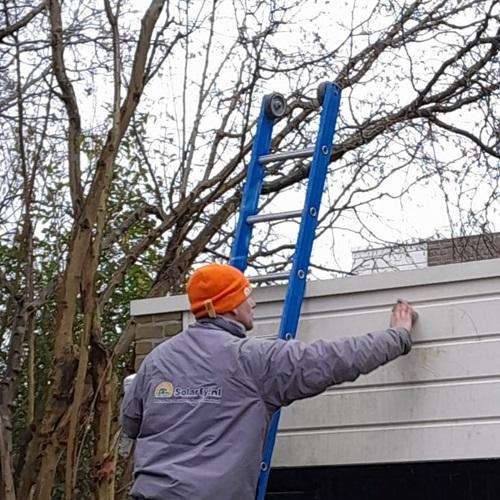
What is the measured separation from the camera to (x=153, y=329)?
16.8 ft

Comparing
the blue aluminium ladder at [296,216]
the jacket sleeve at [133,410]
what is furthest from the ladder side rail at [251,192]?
the jacket sleeve at [133,410]

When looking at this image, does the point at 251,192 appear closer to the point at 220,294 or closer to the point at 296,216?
the point at 296,216

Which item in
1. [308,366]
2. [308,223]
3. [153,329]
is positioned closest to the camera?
[308,366]

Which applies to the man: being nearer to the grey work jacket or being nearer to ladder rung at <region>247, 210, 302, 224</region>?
the grey work jacket

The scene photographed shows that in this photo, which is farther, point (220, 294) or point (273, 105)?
point (273, 105)

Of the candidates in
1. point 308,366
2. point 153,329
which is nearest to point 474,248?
point 153,329

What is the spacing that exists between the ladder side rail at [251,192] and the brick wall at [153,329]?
65 centimetres

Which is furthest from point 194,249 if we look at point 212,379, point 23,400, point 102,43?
point 212,379

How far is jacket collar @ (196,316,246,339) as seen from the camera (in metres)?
3.74

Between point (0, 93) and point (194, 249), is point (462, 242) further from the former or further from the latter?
point (0, 93)

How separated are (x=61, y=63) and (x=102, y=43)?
141 cm

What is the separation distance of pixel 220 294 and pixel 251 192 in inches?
36.4

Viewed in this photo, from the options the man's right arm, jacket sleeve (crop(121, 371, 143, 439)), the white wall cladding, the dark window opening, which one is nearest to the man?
the man's right arm

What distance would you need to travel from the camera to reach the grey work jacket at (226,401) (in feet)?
11.5
